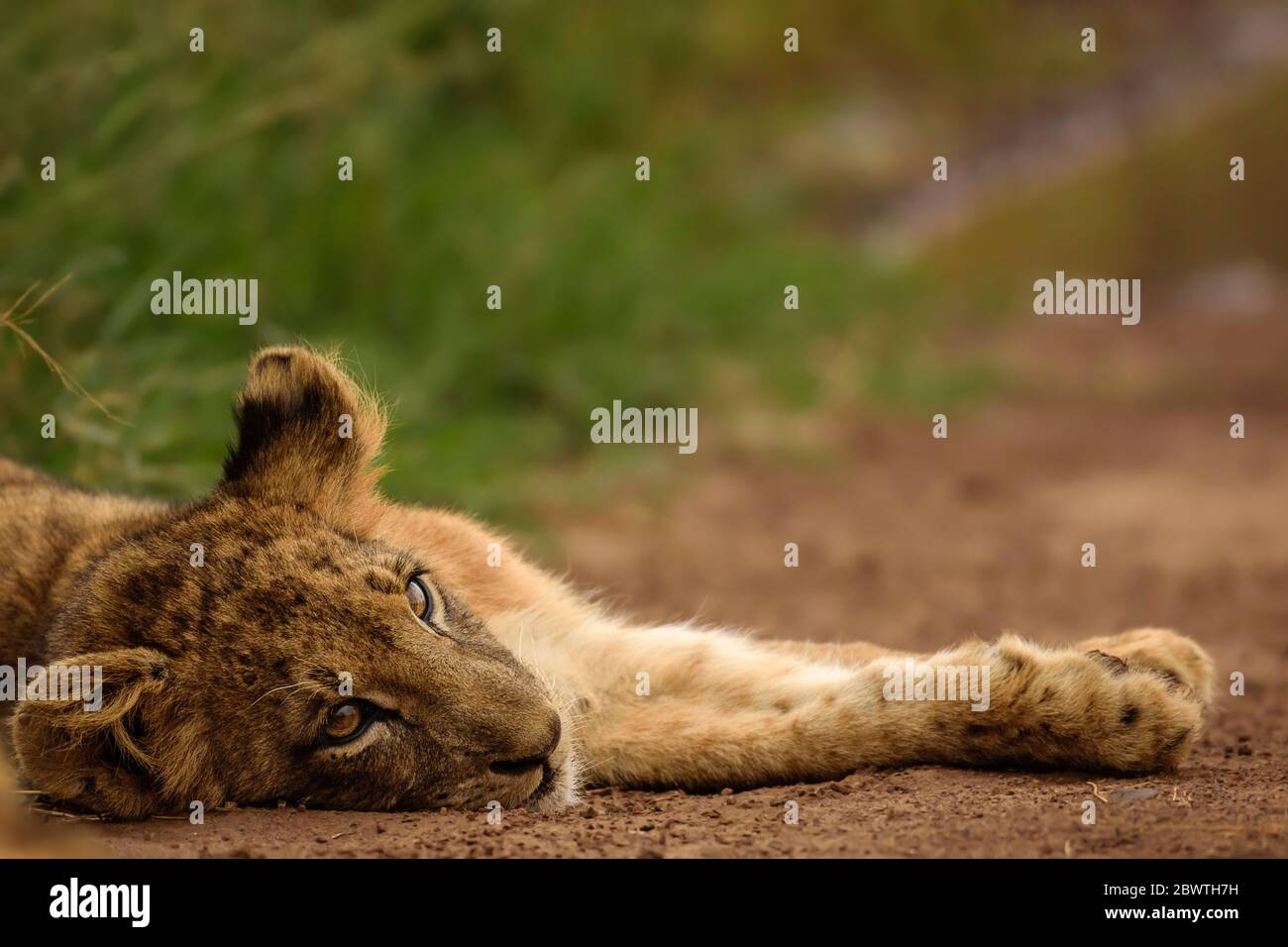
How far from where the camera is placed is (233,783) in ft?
11.3

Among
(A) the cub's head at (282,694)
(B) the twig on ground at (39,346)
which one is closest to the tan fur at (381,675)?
(A) the cub's head at (282,694)

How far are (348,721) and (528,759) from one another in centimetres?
41

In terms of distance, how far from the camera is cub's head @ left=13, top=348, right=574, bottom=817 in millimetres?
3301

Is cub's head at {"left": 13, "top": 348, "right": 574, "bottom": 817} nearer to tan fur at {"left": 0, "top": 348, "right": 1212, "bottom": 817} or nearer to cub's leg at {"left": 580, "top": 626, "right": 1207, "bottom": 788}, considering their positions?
tan fur at {"left": 0, "top": 348, "right": 1212, "bottom": 817}

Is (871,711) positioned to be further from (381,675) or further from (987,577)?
(987,577)

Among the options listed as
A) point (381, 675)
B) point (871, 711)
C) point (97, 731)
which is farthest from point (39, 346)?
point (871, 711)

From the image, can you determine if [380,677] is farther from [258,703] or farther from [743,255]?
[743,255]

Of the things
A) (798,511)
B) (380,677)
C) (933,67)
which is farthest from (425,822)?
(933,67)

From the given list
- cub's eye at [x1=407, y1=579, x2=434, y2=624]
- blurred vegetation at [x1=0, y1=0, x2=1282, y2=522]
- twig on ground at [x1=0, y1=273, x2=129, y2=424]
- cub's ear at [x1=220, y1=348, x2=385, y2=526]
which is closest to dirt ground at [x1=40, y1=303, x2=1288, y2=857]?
cub's eye at [x1=407, y1=579, x2=434, y2=624]

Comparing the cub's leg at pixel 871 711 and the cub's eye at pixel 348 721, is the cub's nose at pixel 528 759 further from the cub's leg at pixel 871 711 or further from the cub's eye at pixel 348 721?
the cub's leg at pixel 871 711

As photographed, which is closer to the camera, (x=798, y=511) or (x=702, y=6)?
(x=798, y=511)

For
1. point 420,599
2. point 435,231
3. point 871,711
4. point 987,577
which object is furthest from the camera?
point 435,231

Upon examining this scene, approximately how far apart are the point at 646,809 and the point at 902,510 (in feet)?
19.1

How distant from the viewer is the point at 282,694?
332 centimetres
